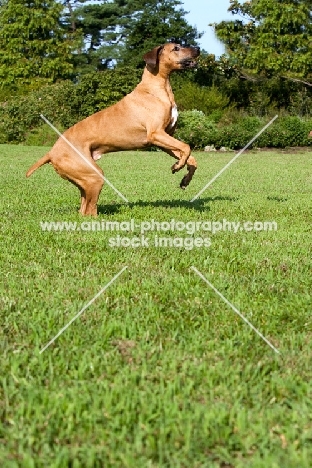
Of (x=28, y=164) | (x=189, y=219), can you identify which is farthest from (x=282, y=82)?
(x=189, y=219)

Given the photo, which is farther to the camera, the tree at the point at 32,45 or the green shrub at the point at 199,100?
the tree at the point at 32,45

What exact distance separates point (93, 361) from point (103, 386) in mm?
273

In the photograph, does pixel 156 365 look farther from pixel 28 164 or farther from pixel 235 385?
pixel 28 164

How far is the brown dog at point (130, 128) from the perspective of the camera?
274 inches

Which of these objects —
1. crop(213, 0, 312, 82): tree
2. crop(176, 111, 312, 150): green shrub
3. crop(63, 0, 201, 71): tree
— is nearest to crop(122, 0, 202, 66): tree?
crop(63, 0, 201, 71): tree

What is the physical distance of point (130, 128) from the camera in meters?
7.10

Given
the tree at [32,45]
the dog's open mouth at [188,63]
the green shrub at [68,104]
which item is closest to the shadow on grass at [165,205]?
the dog's open mouth at [188,63]

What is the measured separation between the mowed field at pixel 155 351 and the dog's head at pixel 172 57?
2.04m

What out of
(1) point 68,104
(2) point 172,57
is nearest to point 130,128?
(2) point 172,57

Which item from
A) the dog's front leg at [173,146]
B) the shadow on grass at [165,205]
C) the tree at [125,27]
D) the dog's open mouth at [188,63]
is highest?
the dog's open mouth at [188,63]

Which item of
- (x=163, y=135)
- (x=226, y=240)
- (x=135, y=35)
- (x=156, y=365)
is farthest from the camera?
(x=135, y=35)

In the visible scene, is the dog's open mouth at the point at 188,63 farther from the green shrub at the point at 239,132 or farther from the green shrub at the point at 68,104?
the green shrub at the point at 68,104

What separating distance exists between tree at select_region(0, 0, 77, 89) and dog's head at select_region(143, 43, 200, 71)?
133 feet

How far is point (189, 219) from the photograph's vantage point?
7.23 meters
